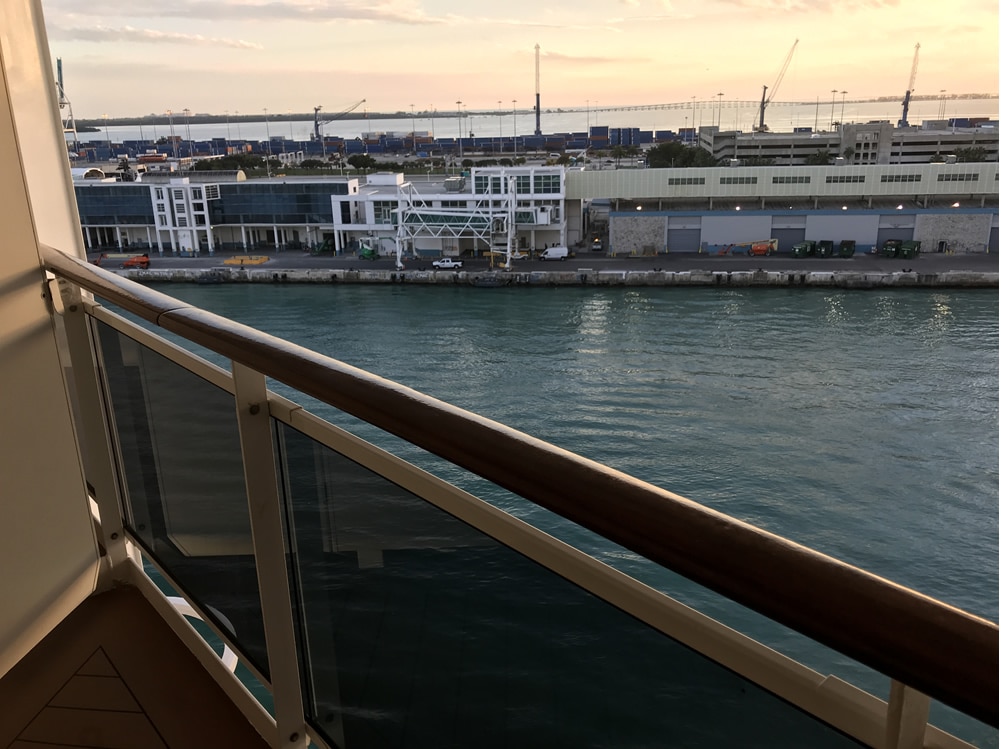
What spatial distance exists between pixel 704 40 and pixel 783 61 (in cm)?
730

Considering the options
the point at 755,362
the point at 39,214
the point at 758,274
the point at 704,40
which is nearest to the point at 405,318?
the point at 755,362

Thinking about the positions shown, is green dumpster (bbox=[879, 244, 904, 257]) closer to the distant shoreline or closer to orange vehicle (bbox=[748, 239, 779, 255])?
orange vehicle (bbox=[748, 239, 779, 255])

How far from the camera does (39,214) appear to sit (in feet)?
2.21

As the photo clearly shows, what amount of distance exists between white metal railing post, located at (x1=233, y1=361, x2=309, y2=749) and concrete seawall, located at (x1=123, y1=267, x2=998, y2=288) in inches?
425

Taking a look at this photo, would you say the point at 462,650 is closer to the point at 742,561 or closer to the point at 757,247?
the point at 742,561

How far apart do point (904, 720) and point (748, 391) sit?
7751 mm

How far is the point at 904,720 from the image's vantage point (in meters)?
0.18

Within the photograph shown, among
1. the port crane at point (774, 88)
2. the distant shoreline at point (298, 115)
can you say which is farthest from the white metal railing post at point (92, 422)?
the distant shoreline at point (298, 115)

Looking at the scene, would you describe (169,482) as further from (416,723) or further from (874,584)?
(874,584)

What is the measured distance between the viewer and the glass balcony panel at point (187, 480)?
469 mm

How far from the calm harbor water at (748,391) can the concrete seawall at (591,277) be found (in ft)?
0.72

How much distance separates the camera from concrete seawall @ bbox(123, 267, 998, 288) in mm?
10828

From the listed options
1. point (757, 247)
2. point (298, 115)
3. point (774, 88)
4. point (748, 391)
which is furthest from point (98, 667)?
point (298, 115)

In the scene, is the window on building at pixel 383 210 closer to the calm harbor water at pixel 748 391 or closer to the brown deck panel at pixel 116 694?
the calm harbor water at pixel 748 391
